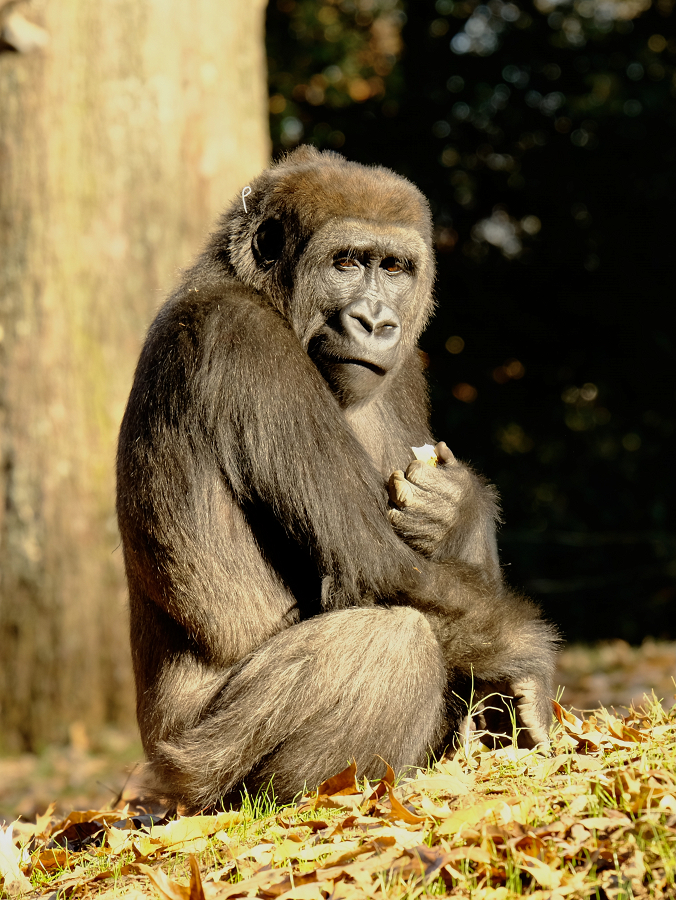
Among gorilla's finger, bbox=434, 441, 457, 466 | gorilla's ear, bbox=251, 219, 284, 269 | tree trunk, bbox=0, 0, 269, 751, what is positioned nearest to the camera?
gorilla's finger, bbox=434, 441, 457, 466

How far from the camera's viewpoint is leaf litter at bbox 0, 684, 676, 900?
2.83m

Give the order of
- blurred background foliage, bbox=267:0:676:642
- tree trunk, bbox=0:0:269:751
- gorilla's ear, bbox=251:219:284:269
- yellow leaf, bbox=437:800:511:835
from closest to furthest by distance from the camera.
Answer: yellow leaf, bbox=437:800:511:835, gorilla's ear, bbox=251:219:284:269, tree trunk, bbox=0:0:269:751, blurred background foliage, bbox=267:0:676:642

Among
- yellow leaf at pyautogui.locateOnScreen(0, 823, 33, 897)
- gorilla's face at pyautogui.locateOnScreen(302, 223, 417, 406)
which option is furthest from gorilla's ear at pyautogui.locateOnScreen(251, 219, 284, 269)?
yellow leaf at pyautogui.locateOnScreen(0, 823, 33, 897)

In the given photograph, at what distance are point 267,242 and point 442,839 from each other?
2514mm

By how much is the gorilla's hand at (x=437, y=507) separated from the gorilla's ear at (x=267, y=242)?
3.50 ft

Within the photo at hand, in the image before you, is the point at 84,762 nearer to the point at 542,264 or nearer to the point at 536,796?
the point at 536,796

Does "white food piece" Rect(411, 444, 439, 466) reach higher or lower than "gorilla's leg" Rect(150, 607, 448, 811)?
higher

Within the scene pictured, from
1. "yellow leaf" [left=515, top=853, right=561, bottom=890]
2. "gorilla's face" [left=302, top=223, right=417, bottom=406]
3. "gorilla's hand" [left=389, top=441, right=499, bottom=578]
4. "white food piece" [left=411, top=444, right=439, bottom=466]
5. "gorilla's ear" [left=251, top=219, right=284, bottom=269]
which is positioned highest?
"gorilla's ear" [left=251, top=219, right=284, bottom=269]

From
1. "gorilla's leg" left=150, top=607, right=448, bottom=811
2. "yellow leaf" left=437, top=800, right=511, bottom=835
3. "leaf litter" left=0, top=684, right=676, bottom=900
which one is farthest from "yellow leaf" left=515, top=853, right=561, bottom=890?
"gorilla's leg" left=150, top=607, right=448, bottom=811

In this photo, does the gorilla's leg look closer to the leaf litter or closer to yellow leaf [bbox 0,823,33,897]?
the leaf litter

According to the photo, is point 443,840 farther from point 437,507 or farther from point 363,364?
point 363,364

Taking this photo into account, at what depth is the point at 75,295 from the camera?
27.2 feet

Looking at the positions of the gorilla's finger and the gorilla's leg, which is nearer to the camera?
the gorilla's leg

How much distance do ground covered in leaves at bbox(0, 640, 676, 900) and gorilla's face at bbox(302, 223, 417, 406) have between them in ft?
5.03
